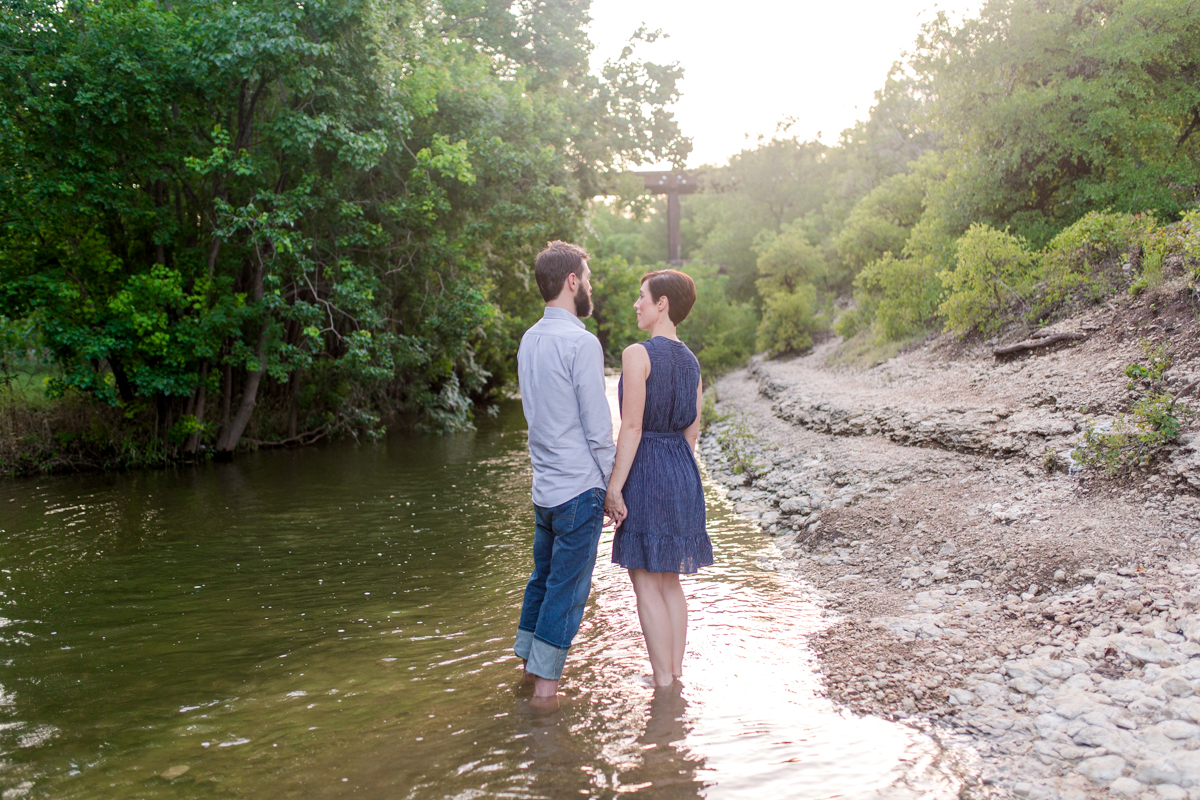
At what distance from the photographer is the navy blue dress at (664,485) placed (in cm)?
376

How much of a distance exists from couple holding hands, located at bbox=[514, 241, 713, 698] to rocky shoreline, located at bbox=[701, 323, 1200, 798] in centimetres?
116

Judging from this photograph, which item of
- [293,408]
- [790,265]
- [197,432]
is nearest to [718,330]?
[790,265]

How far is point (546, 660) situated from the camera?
3.79 metres

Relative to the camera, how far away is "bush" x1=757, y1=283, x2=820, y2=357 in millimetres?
26844

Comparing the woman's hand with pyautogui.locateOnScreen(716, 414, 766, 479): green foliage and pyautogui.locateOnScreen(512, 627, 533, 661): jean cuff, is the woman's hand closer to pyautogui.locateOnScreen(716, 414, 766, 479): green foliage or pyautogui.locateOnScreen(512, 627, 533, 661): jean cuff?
pyautogui.locateOnScreen(512, 627, 533, 661): jean cuff

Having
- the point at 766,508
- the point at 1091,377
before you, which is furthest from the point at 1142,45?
the point at 766,508

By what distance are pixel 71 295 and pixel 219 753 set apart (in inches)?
417

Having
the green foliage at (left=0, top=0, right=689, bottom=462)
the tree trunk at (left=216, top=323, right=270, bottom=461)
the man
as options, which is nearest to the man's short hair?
the man

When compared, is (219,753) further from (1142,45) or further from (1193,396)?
(1142,45)

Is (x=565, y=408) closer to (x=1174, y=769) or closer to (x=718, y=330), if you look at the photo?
(x=1174, y=769)

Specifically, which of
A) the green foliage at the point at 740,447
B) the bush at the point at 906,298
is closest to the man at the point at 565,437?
the green foliage at the point at 740,447

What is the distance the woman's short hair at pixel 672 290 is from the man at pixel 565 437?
13.4 inches

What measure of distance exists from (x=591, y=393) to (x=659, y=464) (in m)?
0.51

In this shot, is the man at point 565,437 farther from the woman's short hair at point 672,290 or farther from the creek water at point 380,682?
the creek water at point 380,682
